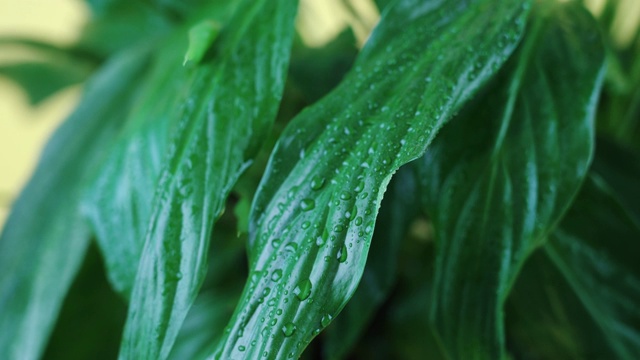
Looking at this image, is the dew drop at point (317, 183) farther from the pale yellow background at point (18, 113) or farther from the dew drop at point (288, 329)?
the pale yellow background at point (18, 113)

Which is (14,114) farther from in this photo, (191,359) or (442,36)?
(442,36)

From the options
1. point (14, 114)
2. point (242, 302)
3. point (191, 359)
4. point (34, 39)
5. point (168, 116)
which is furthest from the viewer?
point (14, 114)

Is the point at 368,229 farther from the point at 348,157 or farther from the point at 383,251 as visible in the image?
the point at 383,251

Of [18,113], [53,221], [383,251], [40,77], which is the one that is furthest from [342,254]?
[18,113]

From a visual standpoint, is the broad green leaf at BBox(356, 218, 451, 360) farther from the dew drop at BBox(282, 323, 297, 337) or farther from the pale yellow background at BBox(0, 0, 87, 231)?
the pale yellow background at BBox(0, 0, 87, 231)

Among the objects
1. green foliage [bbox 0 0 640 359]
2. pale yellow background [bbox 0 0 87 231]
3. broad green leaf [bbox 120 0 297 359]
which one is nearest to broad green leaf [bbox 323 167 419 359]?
green foliage [bbox 0 0 640 359]

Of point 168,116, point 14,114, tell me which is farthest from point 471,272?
point 14,114
